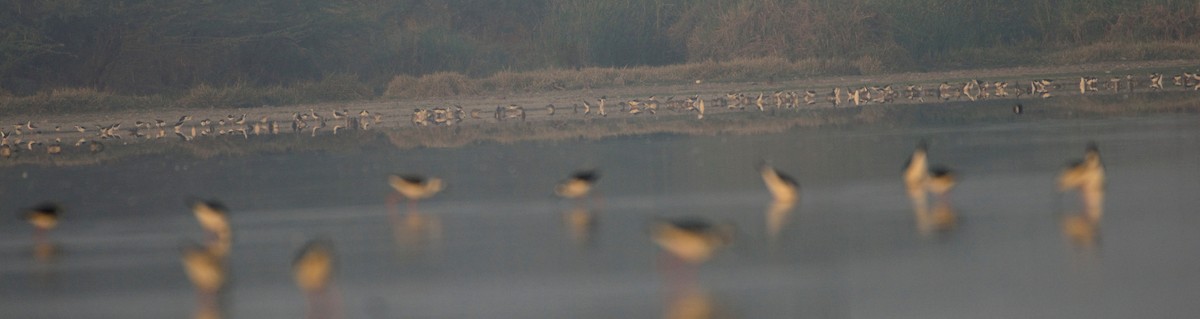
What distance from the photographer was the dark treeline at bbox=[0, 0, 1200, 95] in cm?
3916

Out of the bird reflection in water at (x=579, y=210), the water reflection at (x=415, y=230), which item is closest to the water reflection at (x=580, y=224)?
the bird reflection in water at (x=579, y=210)

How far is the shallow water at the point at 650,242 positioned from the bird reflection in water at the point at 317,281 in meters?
0.07

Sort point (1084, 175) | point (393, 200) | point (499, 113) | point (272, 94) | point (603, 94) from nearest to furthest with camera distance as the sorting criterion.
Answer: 1. point (1084, 175)
2. point (393, 200)
3. point (499, 113)
4. point (603, 94)
5. point (272, 94)

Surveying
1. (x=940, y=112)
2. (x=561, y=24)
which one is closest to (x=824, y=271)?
(x=940, y=112)

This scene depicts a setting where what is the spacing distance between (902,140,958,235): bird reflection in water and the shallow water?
Answer: 0.12 meters

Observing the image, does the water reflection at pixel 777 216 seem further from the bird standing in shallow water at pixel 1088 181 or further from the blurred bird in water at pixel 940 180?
the bird standing in shallow water at pixel 1088 181

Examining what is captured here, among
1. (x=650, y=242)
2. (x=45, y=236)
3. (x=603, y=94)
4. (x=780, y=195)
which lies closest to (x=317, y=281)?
(x=650, y=242)

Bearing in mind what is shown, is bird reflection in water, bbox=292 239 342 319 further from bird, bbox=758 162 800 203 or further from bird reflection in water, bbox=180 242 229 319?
bird, bbox=758 162 800 203

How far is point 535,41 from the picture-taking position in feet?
149

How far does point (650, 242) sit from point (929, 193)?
3.15 m

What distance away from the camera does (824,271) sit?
918 cm

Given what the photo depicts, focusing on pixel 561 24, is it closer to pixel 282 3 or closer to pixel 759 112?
pixel 282 3

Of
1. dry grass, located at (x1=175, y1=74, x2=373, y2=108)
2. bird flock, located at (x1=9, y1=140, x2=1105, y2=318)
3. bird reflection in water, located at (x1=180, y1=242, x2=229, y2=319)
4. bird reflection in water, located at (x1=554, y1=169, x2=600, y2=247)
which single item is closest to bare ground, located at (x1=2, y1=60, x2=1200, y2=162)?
dry grass, located at (x1=175, y1=74, x2=373, y2=108)

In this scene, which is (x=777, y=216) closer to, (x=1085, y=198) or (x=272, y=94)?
(x=1085, y=198)
